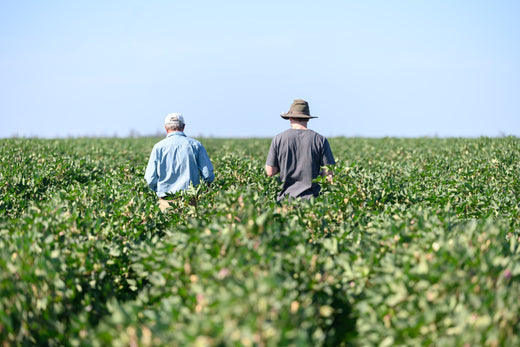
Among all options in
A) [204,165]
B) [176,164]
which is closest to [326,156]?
[204,165]

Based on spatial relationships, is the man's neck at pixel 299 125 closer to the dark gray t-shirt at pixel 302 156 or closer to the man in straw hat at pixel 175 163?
the dark gray t-shirt at pixel 302 156

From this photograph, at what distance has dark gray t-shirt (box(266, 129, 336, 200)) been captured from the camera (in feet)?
21.6

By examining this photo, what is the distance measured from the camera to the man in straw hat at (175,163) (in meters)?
7.02

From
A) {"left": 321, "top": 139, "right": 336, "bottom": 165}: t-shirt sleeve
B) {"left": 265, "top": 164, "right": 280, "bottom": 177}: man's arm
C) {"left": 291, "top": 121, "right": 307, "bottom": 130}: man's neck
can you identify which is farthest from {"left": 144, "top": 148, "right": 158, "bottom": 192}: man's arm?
{"left": 321, "top": 139, "right": 336, "bottom": 165}: t-shirt sleeve

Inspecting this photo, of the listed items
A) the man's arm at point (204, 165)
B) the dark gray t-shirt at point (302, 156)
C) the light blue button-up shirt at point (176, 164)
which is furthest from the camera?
the man's arm at point (204, 165)

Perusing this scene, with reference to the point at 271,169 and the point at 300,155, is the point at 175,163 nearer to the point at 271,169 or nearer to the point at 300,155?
the point at 271,169

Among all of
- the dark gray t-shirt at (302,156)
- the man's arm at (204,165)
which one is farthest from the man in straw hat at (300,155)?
the man's arm at (204,165)

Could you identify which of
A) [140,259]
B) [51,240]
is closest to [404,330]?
[140,259]

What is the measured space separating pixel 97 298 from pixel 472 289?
10.9 feet

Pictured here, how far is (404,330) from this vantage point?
2.84 metres

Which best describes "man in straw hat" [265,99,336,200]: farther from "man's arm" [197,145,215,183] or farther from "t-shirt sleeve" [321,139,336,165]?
"man's arm" [197,145,215,183]

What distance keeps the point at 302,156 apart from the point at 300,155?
0.04 meters

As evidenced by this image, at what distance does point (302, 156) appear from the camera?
6.62 m

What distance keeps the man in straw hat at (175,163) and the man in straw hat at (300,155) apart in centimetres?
132
